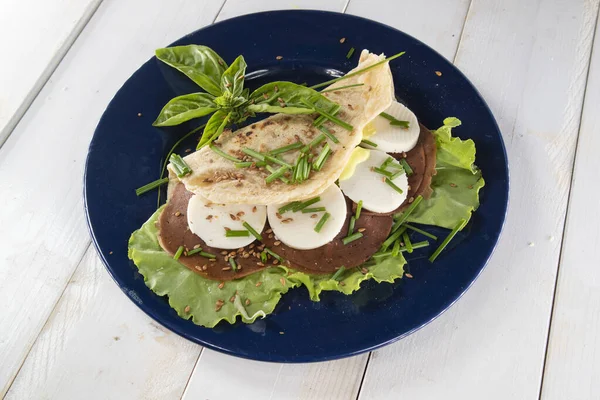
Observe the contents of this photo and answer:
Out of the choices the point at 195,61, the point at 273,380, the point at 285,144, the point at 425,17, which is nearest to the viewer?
the point at 273,380

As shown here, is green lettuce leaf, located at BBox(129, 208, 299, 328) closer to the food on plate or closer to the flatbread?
the food on plate

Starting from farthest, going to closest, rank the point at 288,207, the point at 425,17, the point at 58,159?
the point at 425,17
the point at 58,159
the point at 288,207

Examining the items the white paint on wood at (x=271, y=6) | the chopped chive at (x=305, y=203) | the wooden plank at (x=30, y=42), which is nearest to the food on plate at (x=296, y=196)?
the chopped chive at (x=305, y=203)

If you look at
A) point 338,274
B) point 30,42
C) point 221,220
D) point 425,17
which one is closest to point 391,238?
point 338,274

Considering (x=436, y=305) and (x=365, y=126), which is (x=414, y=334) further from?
(x=365, y=126)

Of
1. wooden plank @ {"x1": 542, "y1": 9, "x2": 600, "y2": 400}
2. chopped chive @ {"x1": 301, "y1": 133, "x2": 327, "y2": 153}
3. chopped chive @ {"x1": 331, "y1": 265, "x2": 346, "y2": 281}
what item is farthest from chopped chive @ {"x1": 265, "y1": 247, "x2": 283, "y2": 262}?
wooden plank @ {"x1": 542, "y1": 9, "x2": 600, "y2": 400}

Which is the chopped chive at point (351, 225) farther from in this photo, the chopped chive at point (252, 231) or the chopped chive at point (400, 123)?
the chopped chive at point (400, 123)

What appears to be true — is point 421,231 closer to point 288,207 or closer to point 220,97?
point 288,207

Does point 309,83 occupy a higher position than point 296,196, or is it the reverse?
point 309,83
